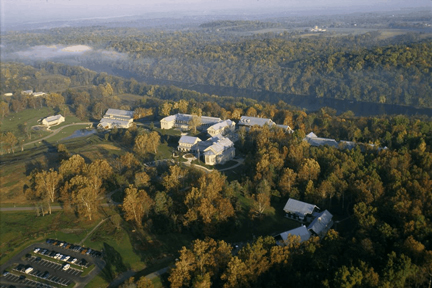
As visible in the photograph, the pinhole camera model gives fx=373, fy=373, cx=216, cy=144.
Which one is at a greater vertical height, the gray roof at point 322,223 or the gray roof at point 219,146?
the gray roof at point 219,146

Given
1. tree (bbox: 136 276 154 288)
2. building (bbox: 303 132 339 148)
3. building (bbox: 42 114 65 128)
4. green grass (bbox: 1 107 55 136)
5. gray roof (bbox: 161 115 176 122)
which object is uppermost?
tree (bbox: 136 276 154 288)

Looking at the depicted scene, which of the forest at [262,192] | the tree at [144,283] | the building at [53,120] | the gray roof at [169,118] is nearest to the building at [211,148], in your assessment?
the forest at [262,192]

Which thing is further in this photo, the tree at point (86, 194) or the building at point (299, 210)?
the building at point (299, 210)

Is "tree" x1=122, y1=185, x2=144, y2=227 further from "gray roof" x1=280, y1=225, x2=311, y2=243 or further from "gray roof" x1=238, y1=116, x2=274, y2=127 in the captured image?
"gray roof" x1=238, y1=116, x2=274, y2=127

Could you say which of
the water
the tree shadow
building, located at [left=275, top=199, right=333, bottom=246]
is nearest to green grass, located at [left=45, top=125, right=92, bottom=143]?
the water

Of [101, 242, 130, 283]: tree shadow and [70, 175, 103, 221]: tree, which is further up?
[70, 175, 103, 221]: tree

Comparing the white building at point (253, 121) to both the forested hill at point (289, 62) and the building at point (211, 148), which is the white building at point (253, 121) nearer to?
the building at point (211, 148)

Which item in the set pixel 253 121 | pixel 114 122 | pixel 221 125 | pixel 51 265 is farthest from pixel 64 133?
pixel 51 265
